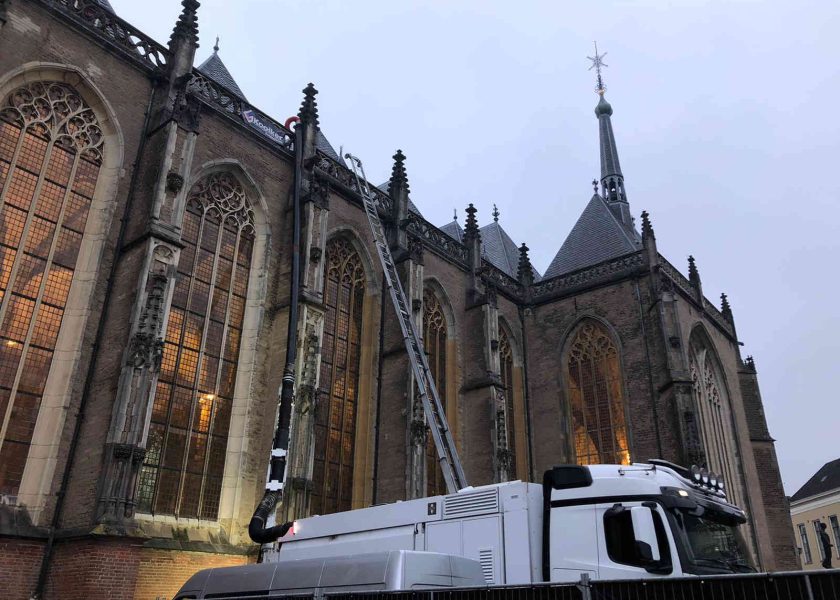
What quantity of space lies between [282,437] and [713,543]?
24.5 feet

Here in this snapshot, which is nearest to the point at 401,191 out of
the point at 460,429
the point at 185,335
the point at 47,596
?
the point at 460,429

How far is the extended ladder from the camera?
13.0 m

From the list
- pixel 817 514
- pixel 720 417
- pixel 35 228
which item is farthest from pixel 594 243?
pixel 817 514

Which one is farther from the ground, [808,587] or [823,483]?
[823,483]

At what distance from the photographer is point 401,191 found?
68.9ft

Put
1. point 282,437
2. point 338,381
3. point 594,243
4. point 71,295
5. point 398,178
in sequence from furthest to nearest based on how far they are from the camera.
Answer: point 594,243 < point 398,178 < point 338,381 < point 71,295 < point 282,437

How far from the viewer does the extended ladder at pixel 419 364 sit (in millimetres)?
13008

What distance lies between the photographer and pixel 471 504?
328 inches

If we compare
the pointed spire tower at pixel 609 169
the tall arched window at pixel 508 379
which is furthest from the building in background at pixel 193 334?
the pointed spire tower at pixel 609 169

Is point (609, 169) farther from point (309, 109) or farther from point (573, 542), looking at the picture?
point (573, 542)

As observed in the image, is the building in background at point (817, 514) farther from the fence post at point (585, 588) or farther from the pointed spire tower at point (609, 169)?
the fence post at point (585, 588)

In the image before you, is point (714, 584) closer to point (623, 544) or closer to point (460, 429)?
point (623, 544)

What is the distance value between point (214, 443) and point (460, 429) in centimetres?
909

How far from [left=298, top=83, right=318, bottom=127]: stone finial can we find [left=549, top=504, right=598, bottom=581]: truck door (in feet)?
44.1
